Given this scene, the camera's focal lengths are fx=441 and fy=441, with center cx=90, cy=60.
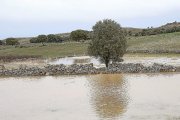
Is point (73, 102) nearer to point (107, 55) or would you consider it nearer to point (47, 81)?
point (47, 81)

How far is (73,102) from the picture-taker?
30.4 meters

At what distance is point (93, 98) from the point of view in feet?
103

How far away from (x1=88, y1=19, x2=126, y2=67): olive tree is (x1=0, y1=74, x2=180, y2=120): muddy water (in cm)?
573

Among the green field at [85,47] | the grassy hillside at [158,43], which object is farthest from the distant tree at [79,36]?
the grassy hillside at [158,43]

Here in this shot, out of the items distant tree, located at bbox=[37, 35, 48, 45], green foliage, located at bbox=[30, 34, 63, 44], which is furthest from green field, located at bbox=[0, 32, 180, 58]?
distant tree, located at bbox=[37, 35, 48, 45]

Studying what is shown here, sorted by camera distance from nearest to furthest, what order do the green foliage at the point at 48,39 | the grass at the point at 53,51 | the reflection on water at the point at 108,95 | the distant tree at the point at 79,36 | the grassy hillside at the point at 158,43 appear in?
the reflection on water at the point at 108,95 → the grassy hillside at the point at 158,43 → the grass at the point at 53,51 → the distant tree at the point at 79,36 → the green foliage at the point at 48,39

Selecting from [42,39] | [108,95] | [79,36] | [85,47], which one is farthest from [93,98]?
[42,39]

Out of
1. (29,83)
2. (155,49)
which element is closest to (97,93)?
(29,83)

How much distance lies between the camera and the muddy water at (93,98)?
2561 centimetres

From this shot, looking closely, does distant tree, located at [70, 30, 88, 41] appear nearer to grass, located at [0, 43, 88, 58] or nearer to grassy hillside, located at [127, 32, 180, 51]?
grass, located at [0, 43, 88, 58]

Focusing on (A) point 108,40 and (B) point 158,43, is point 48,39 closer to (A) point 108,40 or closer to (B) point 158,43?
(B) point 158,43

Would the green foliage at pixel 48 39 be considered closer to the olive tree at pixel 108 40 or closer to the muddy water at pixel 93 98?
the olive tree at pixel 108 40

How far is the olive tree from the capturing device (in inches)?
1988

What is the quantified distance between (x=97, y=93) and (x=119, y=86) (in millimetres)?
3725
